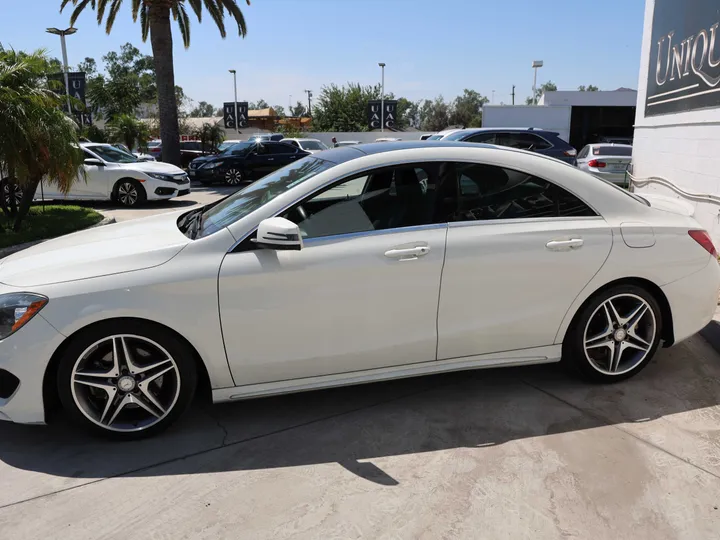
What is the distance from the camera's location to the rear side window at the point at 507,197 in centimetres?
364

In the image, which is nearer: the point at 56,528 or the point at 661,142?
the point at 56,528

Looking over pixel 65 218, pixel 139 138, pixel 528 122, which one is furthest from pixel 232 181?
pixel 528 122

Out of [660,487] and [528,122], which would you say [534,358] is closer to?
[660,487]

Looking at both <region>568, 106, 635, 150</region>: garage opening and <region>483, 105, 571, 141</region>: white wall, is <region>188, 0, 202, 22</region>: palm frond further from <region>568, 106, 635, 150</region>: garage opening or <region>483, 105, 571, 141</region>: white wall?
<region>568, 106, 635, 150</region>: garage opening

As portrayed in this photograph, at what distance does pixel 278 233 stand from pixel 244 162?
17.2 metres

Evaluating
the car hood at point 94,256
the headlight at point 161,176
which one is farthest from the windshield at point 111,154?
the car hood at point 94,256

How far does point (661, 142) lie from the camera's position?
31.7ft

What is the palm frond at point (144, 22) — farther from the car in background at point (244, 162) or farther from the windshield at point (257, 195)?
the windshield at point (257, 195)

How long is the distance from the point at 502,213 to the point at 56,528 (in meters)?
2.90

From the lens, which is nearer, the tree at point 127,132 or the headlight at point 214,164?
the headlight at point 214,164

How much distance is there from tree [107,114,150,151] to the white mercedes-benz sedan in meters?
27.4

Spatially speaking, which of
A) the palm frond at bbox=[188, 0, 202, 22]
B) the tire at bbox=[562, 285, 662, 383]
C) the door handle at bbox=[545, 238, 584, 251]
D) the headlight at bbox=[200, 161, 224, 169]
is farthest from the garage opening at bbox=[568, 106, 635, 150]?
the door handle at bbox=[545, 238, 584, 251]

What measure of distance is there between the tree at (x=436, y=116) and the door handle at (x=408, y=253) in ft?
244

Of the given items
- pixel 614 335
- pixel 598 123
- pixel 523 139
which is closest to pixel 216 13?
pixel 523 139
